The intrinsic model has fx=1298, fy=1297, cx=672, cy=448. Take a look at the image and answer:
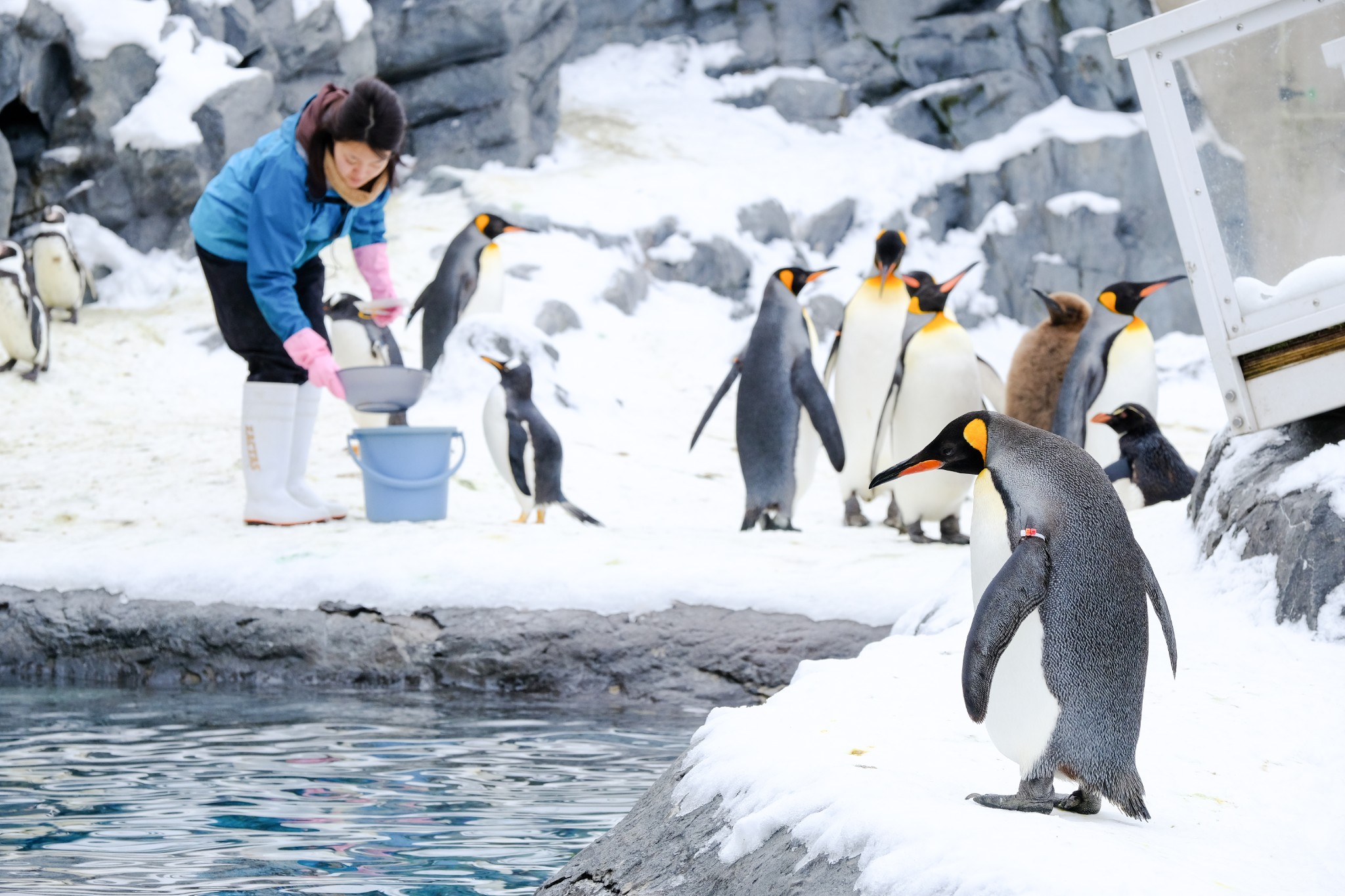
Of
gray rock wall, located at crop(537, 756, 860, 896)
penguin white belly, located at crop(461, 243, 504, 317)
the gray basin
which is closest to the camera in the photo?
gray rock wall, located at crop(537, 756, 860, 896)

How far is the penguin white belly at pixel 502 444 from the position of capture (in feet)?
18.9

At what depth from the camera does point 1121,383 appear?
5.69 m

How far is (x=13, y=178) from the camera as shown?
11.0 m

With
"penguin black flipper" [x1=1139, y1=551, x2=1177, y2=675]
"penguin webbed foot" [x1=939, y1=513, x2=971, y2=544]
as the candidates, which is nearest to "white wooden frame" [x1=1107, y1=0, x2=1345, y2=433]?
"penguin black flipper" [x1=1139, y1=551, x2=1177, y2=675]

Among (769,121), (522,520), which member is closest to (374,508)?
(522,520)

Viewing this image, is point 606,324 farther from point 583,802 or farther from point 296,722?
point 583,802

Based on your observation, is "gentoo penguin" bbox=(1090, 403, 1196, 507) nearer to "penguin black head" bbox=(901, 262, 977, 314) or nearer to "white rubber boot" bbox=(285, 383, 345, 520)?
"penguin black head" bbox=(901, 262, 977, 314)

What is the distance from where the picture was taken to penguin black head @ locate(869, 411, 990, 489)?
1826 millimetres

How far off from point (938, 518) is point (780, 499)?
73 centimetres

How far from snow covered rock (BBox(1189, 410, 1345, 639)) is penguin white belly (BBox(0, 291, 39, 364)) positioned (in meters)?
7.92

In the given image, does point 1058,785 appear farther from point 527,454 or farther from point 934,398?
point 527,454

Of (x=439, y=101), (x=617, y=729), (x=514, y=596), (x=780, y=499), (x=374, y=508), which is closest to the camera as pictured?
(x=617, y=729)

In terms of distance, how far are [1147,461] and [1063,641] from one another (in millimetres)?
3382

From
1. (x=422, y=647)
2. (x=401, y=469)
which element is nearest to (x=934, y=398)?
(x=401, y=469)
